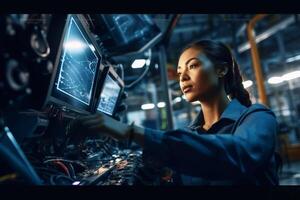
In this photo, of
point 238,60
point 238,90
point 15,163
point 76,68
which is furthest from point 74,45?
point 238,60

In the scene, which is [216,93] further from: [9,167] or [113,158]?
[9,167]

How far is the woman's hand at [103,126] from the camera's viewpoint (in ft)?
2.54

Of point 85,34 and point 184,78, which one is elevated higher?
point 85,34

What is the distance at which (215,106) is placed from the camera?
1.35 metres

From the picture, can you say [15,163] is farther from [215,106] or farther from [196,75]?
[215,106]

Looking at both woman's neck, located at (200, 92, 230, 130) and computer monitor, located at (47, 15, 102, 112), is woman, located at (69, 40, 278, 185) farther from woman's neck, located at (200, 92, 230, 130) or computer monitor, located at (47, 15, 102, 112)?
computer monitor, located at (47, 15, 102, 112)

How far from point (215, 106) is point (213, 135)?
0.49 m

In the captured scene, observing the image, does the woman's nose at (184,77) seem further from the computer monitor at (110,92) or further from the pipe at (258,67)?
the pipe at (258,67)

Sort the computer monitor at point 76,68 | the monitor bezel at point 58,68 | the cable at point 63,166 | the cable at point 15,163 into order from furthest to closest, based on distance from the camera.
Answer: the cable at point 63,166 → the computer monitor at point 76,68 → the monitor bezel at point 58,68 → the cable at point 15,163

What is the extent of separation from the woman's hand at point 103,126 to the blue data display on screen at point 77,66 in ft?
1.02

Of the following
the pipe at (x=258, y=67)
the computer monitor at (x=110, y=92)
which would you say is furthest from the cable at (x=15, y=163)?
the pipe at (x=258, y=67)

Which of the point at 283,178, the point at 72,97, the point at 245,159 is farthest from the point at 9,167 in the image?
the point at 283,178

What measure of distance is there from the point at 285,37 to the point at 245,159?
778 cm

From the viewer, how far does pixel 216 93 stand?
51.8 inches
